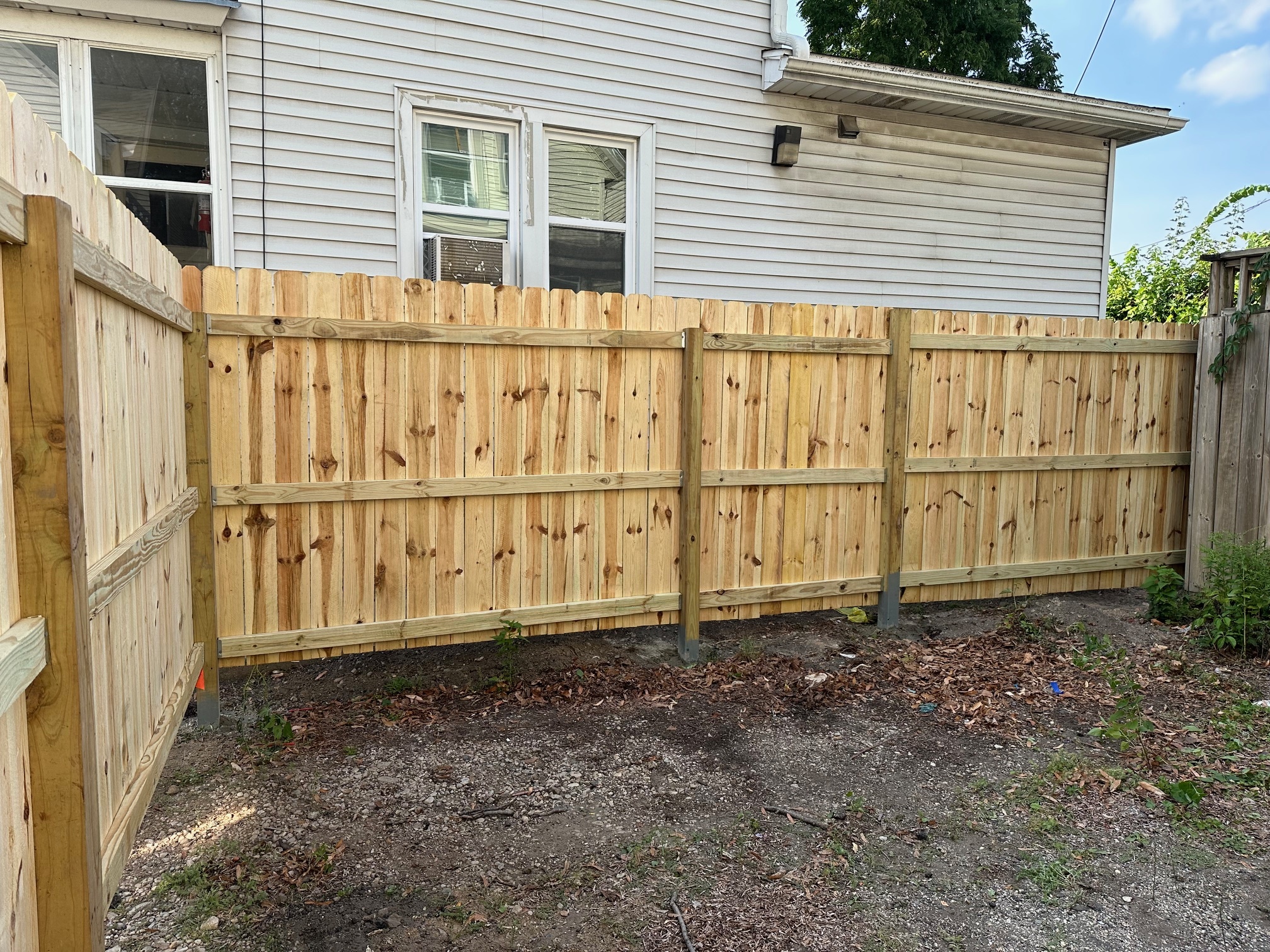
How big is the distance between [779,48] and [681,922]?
7025 mm

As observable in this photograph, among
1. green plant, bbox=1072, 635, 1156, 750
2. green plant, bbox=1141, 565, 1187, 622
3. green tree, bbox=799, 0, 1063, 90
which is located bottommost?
green plant, bbox=1072, 635, 1156, 750

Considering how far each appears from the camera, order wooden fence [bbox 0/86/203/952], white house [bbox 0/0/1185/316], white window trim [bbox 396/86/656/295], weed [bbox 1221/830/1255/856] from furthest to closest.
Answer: white window trim [bbox 396/86/656/295] < white house [bbox 0/0/1185/316] < weed [bbox 1221/830/1255/856] < wooden fence [bbox 0/86/203/952]

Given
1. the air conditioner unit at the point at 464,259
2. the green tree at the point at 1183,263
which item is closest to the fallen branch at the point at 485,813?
the air conditioner unit at the point at 464,259

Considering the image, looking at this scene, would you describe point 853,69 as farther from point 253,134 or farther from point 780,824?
point 780,824

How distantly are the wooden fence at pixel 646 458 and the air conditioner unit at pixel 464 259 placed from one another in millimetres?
2353

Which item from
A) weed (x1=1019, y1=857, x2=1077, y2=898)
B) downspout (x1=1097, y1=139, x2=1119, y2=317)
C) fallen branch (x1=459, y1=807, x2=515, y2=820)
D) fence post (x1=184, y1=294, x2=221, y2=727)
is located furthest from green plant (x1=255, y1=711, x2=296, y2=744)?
downspout (x1=1097, y1=139, x2=1119, y2=317)

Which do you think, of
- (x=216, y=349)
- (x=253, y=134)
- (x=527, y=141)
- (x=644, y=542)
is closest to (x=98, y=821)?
(x=216, y=349)

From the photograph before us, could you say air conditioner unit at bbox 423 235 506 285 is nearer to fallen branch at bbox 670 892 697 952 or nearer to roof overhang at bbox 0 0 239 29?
roof overhang at bbox 0 0 239 29

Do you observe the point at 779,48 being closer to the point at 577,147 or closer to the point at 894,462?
the point at 577,147

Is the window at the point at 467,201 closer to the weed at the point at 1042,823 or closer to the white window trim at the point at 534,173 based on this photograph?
the white window trim at the point at 534,173

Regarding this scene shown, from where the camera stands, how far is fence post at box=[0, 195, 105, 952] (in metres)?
1.69

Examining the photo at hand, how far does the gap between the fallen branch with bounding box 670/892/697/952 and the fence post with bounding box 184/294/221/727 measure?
2391 millimetres

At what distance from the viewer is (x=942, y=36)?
18.2 meters

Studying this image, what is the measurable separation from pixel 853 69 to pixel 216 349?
5871 mm
